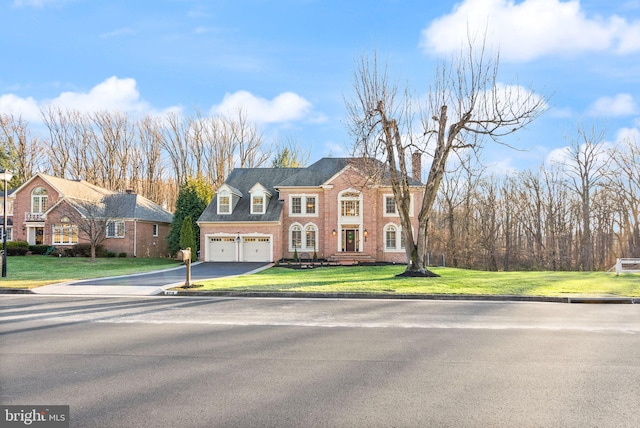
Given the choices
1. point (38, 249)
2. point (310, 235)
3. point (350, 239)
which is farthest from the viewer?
point (38, 249)

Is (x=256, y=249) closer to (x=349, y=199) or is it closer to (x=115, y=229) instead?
(x=349, y=199)

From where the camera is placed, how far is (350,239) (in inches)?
1344

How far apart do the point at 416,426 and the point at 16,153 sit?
189ft

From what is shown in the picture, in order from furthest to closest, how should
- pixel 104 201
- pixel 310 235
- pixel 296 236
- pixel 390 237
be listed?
pixel 104 201
pixel 296 236
pixel 310 235
pixel 390 237

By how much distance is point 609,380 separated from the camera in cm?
566

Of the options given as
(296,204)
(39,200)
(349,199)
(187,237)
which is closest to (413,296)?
(349,199)

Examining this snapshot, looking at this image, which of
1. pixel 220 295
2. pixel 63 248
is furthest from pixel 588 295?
pixel 63 248

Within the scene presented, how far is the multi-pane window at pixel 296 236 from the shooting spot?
114ft

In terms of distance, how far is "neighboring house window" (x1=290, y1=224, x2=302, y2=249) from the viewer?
34750 millimetres

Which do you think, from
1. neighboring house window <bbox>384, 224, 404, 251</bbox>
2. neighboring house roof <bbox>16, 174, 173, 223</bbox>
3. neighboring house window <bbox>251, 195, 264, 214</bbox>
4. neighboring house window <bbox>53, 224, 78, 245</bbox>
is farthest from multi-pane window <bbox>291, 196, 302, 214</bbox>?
neighboring house window <bbox>53, 224, 78, 245</bbox>

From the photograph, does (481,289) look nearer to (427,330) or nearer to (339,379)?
(427,330)

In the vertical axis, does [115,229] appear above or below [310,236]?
above

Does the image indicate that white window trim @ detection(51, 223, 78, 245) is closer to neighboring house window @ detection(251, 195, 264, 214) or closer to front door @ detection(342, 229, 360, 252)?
neighboring house window @ detection(251, 195, 264, 214)

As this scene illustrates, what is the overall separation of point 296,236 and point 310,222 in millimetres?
1602
